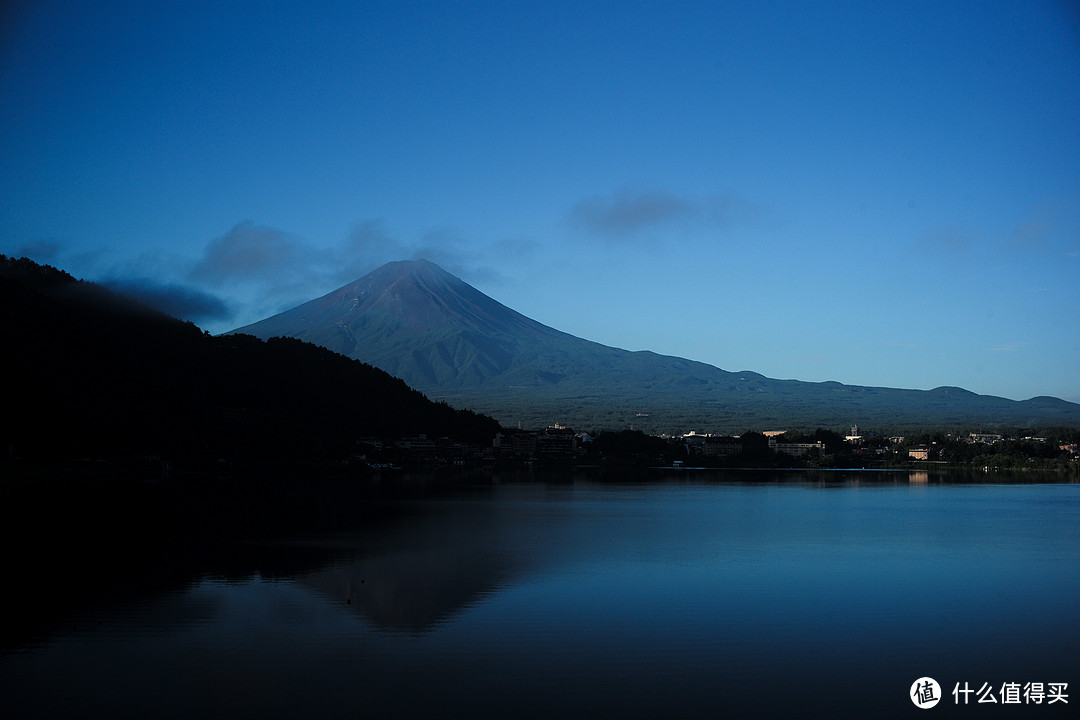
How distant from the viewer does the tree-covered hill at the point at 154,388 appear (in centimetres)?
2328

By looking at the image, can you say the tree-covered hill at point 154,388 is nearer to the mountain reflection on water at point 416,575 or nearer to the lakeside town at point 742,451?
the lakeside town at point 742,451

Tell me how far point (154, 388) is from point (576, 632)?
2502 cm

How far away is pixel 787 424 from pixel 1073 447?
3003 centimetres

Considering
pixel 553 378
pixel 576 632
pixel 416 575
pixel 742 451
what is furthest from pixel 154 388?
pixel 553 378

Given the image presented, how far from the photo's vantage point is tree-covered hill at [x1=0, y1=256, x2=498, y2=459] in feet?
76.4

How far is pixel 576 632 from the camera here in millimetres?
8211

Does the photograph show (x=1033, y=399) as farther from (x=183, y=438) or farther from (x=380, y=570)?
(x=380, y=570)

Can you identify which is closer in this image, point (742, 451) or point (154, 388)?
point (154, 388)

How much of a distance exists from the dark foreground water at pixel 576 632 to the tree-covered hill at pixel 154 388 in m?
12.3

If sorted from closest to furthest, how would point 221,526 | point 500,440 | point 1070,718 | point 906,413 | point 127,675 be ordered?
point 1070,718 < point 127,675 < point 221,526 < point 500,440 < point 906,413

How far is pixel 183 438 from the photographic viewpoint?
97.5ft

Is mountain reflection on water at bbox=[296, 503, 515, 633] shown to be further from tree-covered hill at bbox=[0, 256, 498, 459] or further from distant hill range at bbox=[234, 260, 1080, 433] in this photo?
distant hill range at bbox=[234, 260, 1080, 433]

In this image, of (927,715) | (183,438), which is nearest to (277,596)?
(927,715)

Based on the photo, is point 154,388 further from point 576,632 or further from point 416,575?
point 576,632
